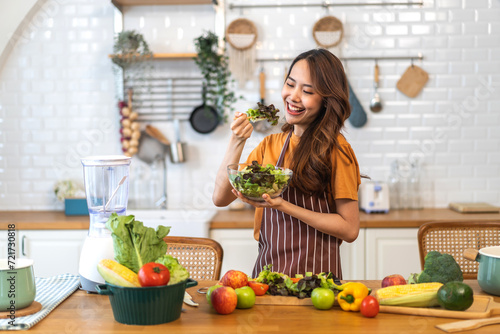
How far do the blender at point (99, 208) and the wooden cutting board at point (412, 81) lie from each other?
8.69ft

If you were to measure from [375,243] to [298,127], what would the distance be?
1.59 m

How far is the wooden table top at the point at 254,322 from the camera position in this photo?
4.84 feet

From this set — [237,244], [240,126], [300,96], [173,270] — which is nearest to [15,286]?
[173,270]

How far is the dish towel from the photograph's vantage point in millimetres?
1505

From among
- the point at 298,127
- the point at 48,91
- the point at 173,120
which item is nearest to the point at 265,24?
the point at 173,120

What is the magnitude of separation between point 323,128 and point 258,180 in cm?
47

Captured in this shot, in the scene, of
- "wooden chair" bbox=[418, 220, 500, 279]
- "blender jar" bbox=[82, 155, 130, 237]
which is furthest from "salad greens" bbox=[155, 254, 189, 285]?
"wooden chair" bbox=[418, 220, 500, 279]

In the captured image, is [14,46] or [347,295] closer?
[347,295]

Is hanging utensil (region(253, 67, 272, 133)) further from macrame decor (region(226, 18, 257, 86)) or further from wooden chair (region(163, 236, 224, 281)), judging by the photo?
wooden chair (region(163, 236, 224, 281))

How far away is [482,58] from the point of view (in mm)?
4133

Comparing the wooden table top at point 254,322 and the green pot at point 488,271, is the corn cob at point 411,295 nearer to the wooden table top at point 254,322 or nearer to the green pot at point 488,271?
the wooden table top at point 254,322

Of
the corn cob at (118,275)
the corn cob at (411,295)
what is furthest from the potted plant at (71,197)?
the corn cob at (411,295)

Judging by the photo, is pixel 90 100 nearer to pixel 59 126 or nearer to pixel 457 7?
pixel 59 126

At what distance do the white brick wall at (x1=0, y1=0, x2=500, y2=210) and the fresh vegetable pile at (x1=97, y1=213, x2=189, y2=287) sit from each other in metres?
2.59
